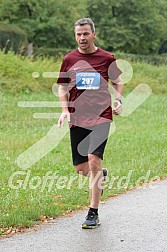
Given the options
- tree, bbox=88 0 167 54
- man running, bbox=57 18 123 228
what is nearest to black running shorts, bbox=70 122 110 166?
man running, bbox=57 18 123 228

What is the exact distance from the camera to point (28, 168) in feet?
33.2

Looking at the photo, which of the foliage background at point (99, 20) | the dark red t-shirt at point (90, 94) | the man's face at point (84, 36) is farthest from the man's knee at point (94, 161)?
the foliage background at point (99, 20)

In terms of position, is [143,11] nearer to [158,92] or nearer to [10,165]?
[158,92]

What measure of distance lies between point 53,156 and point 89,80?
518cm

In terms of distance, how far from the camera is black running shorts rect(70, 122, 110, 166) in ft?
21.4

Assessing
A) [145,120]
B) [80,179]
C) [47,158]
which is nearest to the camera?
[80,179]

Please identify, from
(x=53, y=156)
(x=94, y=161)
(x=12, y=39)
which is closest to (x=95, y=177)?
(x=94, y=161)

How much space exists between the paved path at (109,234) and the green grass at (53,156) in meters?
0.38

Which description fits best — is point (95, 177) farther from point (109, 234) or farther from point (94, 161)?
point (109, 234)

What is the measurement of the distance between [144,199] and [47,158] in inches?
137

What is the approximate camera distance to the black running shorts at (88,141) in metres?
6.51

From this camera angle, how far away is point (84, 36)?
6.48 m

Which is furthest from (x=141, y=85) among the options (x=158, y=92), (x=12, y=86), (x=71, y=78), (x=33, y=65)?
(x=71, y=78)

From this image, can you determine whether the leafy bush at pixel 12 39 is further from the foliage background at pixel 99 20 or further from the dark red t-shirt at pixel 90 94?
the dark red t-shirt at pixel 90 94
